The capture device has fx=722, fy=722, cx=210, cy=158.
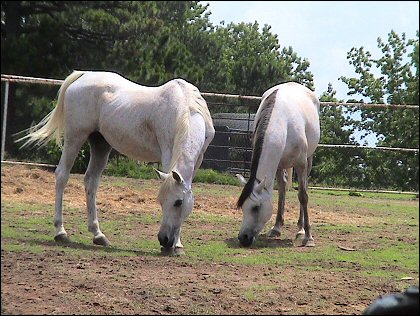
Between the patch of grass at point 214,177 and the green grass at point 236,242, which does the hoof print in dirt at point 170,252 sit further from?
the patch of grass at point 214,177

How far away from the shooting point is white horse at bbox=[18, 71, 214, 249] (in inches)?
222

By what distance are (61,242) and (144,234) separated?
4.30 feet

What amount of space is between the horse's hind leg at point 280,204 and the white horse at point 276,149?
10 millimetres

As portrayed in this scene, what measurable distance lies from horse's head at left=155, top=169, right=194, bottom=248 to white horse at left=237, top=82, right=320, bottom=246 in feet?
2.86

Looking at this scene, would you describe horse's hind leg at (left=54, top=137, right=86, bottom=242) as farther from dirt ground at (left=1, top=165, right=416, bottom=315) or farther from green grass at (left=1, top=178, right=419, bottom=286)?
dirt ground at (left=1, top=165, right=416, bottom=315)

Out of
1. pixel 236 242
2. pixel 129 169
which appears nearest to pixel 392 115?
pixel 236 242

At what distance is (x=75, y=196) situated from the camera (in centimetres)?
834

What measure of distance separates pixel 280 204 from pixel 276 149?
49.2 inches

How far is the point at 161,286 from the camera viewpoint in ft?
14.0

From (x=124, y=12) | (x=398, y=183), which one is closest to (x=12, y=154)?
(x=124, y=12)

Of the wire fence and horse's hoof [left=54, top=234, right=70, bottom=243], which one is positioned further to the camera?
the wire fence

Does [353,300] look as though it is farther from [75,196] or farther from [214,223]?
[75,196]

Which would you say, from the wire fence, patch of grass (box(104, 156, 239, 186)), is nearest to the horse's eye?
patch of grass (box(104, 156, 239, 186))

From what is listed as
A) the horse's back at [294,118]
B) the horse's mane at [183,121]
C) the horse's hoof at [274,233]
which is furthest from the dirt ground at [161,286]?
the horse's hoof at [274,233]
